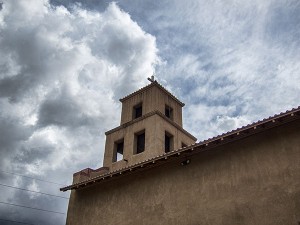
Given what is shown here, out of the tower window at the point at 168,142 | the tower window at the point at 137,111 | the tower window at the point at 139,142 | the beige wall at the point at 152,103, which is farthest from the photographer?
the tower window at the point at 137,111

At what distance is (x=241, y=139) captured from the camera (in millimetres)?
12336

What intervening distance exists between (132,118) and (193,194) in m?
11.9

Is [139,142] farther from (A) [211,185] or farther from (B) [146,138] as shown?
(A) [211,185]

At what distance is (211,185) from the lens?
12305mm

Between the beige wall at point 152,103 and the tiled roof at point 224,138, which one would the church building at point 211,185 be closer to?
the tiled roof at point 224,138

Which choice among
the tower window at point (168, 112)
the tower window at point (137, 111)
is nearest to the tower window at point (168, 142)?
the tower window at point (168, 112)

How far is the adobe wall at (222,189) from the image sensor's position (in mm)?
10688

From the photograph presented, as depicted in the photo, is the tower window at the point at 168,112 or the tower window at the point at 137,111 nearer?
the tower window at the point at 137,111

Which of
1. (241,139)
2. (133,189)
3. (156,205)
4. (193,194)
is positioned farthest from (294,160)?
(133,189)

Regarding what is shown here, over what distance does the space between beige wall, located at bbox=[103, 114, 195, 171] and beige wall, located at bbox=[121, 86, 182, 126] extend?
99 centimetres

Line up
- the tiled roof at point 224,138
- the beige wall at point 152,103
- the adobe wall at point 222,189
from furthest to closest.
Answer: the beige wall at point 152,103 → the tiled roof at point 224,138 → the adobe wall at point 222,189

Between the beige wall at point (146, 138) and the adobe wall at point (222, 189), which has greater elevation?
the beige wall at point (146, 138)

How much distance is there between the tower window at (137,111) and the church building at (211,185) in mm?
6841

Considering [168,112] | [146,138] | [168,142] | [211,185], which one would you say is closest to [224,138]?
[211,185]
